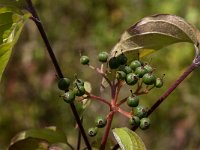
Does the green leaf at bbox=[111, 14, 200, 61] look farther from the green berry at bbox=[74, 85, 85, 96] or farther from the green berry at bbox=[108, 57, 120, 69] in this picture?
the green berry at bbox=[74, 85, 85, 96]

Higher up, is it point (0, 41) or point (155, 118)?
point (0, 41)

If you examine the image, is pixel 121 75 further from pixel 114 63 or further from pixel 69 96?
pixel 69 96

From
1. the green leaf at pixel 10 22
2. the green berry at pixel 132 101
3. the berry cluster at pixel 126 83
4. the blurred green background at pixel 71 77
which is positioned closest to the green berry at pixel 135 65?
the berry cluster at pixel 126 83

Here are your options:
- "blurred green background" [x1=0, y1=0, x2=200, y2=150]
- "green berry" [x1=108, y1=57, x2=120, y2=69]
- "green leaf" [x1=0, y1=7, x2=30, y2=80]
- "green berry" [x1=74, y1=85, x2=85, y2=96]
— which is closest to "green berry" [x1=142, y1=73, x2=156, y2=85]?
"green berry" [x1=108, y1=57, x2=120, y2=69]

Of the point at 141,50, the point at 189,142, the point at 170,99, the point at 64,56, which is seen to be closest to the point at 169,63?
the point at 170,99

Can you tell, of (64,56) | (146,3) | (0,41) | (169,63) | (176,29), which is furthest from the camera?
(146,3)

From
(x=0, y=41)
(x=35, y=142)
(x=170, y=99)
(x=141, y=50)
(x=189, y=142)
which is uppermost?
(x=0, y=41)

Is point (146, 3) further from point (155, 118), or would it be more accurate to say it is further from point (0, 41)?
point (0, 41)
